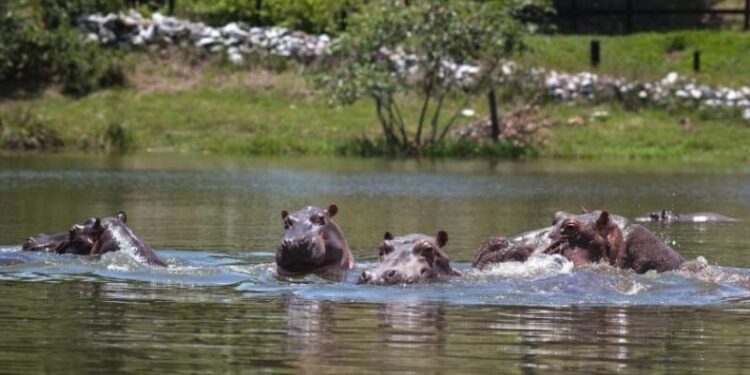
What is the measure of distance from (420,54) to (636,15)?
14.5 metres

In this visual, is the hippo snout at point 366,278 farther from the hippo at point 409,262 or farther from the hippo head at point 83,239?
the hippo head at point 83,239

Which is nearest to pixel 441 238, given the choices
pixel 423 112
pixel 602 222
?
pixel 602 222

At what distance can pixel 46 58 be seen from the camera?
50719 mm

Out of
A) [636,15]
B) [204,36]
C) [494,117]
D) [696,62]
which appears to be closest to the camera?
[494,117]

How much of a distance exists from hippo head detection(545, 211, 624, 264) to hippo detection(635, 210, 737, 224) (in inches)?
346

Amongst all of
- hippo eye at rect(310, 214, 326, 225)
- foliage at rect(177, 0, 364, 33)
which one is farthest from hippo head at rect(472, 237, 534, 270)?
foliage at rect(177, 0, 364, 33)

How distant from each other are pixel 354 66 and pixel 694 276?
1195 inches

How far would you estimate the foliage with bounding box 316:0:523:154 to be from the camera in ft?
146

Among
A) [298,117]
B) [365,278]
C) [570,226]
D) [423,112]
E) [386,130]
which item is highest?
[423,112]

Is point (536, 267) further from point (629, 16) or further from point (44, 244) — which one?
point (629, 16)

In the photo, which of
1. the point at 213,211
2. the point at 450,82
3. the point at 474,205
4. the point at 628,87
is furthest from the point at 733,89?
the point at 213,211

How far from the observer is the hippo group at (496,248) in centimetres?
1437

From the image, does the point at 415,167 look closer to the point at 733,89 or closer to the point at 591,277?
the point at 733,89

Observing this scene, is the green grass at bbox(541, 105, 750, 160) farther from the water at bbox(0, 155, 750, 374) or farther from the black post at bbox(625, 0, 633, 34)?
the water at bbox(0, 155, 750, 374)
